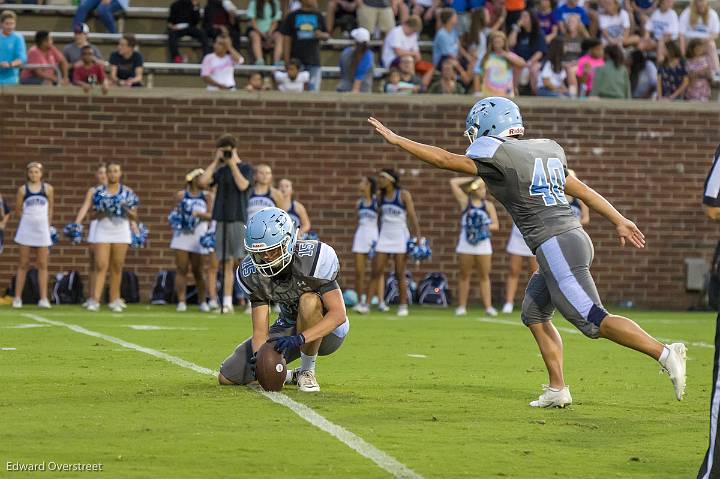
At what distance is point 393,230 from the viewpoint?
64.3 feet

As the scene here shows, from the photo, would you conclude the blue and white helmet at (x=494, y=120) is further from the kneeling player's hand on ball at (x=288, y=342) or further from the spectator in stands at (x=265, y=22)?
the spectator in stands at (x=265, y=22)

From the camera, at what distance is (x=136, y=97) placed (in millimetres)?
22078

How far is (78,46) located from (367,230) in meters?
6.07

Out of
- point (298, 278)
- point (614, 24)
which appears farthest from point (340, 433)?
point (614, 24)

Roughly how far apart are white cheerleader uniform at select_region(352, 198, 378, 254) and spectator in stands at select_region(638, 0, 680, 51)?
270 inches

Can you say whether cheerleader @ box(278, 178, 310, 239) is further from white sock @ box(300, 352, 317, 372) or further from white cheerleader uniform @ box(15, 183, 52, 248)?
white sock @ box(300, 352, 317, 372)

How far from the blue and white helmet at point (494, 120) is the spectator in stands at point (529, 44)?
1481 cm

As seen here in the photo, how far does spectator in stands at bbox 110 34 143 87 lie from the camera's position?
873 inches

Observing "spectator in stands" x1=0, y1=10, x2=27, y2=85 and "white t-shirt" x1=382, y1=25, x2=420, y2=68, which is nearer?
"spectator in stands" x1=0, y1=10, x2=27, y2=85

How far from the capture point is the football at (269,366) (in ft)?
28.9

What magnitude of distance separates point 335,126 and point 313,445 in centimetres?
1584

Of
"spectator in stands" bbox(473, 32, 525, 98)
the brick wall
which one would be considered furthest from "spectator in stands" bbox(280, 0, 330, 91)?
"spectator in stands" bbox(473, 32, 525, 98)

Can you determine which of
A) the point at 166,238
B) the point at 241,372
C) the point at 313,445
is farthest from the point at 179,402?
the point at 166,238

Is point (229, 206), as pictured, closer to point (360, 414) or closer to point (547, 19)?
point (547, 19)
